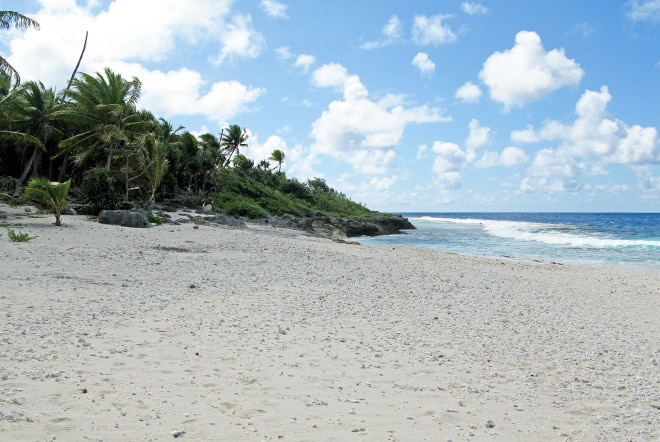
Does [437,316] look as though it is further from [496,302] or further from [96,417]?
[96,417]

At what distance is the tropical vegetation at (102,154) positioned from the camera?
21.8m

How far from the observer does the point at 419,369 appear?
5613mm

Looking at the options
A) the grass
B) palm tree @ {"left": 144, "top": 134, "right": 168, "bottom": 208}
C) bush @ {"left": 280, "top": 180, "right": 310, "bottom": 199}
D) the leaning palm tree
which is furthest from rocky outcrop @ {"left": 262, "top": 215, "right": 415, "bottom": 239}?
the leaning palm tree

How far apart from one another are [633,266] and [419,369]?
18269mm

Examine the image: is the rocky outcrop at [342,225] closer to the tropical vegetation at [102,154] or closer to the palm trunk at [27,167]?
the tropical vegetation at [102,154]

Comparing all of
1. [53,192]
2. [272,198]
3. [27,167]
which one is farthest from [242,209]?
[53,192]

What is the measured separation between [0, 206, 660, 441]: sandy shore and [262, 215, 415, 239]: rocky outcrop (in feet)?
65.2

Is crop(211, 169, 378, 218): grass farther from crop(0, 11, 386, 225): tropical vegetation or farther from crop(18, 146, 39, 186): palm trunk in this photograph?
crop(18, 146, 39, 186): palm trunk

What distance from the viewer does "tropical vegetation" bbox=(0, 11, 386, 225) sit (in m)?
21.8

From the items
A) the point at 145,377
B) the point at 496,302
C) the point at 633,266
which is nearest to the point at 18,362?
the point at 145,377

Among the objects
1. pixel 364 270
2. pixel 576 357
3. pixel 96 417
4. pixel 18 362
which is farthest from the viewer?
pixel 364 270

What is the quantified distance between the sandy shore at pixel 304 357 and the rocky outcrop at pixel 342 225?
782 inches

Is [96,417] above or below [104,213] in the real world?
below

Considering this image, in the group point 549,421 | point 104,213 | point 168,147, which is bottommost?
point 549,421
